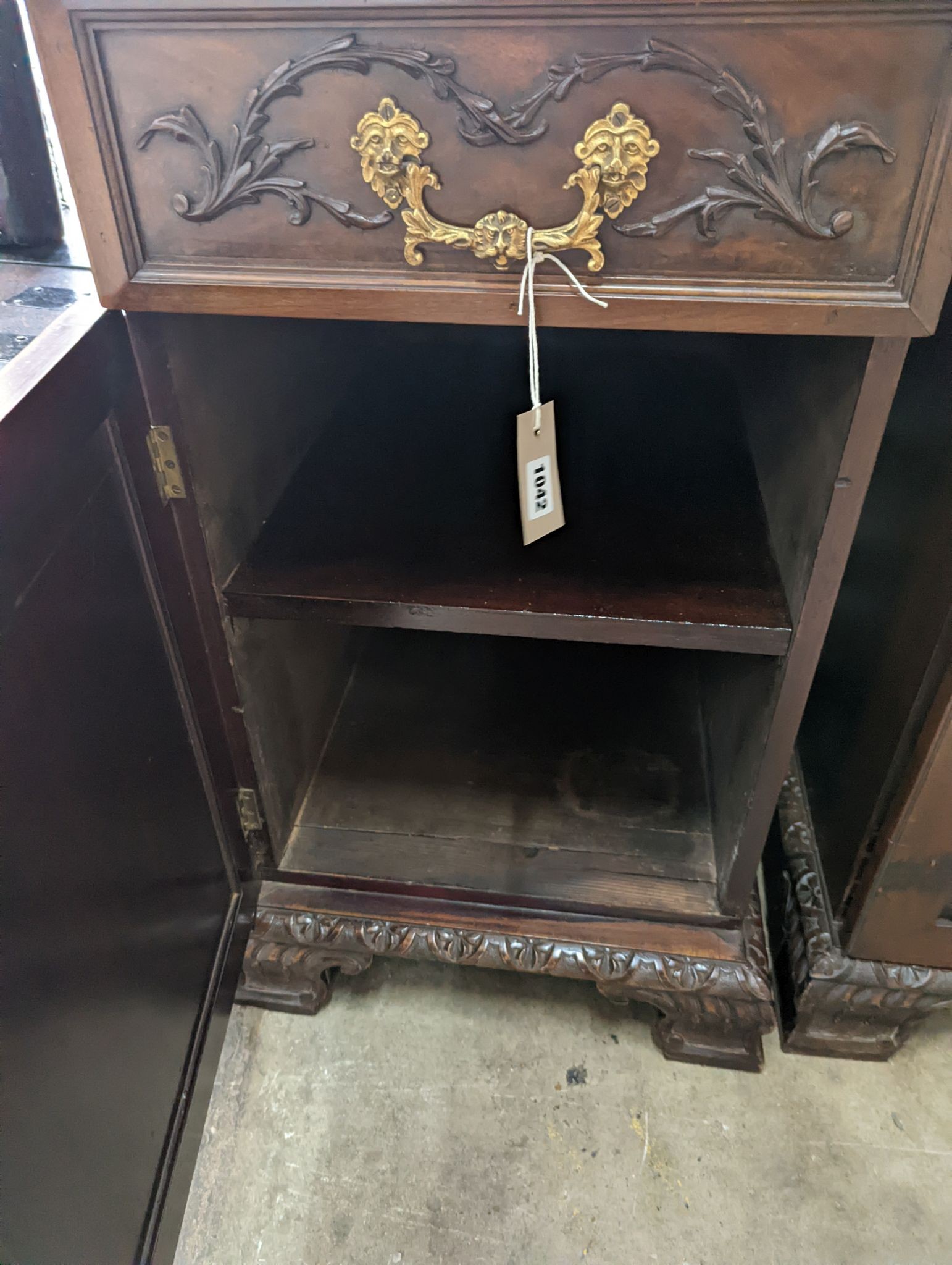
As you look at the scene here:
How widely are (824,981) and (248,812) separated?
1.76 feet

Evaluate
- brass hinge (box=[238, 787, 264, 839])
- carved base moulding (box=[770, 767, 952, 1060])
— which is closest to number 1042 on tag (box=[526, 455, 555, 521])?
brass hinge (box=[238, 787, 264, 839])

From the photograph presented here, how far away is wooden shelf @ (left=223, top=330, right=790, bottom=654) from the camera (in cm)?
63

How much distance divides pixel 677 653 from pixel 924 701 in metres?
0.43

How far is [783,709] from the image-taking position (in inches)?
25.2

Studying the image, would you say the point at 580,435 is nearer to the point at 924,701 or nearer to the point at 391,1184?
the point at 924,701

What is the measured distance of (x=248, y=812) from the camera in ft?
2.58

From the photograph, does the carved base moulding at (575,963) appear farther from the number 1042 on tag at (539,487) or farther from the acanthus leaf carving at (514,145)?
the acanthus leaf carving at (514,145)

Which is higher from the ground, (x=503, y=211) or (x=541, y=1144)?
(x=503, y=211)

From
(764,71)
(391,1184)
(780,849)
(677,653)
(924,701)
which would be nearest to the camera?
(764,71)

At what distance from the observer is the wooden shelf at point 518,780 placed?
0.81 m

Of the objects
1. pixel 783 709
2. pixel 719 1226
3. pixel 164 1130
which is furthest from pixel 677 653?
pixel 164 1130

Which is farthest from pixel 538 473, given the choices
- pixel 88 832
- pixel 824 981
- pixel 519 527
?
pixel 824 981

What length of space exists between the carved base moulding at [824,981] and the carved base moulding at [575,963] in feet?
0.15

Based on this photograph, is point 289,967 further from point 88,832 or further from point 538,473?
point 538,473
